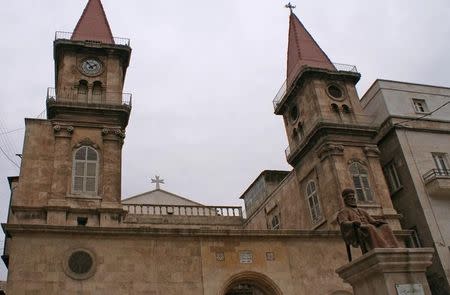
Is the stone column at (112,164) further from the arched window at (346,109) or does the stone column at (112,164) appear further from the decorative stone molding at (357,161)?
the arched window at (346,109)

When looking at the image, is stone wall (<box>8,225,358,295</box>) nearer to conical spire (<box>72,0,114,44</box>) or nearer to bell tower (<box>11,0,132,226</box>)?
bell tower (<box>11,0,132,226</box>)

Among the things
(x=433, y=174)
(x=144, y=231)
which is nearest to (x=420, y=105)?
(x=433, y=174)

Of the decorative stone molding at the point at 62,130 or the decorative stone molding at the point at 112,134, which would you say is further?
the decorative stone molding at the point at 112,134

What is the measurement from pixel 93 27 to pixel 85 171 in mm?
9273

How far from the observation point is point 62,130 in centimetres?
2203

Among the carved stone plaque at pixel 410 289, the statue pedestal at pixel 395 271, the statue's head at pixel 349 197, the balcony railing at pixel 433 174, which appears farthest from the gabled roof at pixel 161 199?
the carved stone plaque at pixel 410 289

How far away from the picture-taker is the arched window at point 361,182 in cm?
2383

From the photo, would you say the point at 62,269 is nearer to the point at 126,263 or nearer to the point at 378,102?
the point at 126,263

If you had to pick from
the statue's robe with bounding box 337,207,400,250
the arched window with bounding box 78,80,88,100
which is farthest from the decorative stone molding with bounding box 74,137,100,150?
the statue's robe with bounding box 337,207,400,250

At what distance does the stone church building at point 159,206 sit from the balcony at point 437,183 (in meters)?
2.03

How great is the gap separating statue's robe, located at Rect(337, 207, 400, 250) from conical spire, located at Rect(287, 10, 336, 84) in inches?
723

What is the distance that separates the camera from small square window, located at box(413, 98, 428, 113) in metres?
26.8

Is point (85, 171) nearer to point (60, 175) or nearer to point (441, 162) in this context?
point (60, 175)

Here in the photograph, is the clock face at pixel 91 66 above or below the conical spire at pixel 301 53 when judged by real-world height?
below
